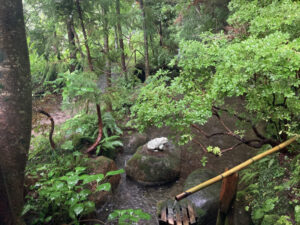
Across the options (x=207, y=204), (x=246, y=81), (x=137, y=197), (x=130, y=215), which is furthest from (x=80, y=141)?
(x=246, y=81)

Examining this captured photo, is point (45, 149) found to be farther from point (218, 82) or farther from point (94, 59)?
point (218, 82)

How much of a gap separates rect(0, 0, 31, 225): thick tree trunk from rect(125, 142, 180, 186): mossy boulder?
11.6 ft

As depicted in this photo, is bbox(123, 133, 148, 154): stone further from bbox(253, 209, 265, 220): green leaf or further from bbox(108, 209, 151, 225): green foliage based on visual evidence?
bbox(108, 209, 151, 225): green foliage

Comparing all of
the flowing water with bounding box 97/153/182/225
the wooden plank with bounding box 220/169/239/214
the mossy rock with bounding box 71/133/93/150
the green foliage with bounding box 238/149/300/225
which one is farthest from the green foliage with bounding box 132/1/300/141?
the mossy rock with bounding box 71/133/93/150

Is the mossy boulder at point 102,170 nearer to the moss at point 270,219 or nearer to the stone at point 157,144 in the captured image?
the stone at point 157,144

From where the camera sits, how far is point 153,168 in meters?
5.51

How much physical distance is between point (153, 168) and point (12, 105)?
160 inches

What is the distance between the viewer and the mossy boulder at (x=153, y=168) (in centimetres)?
546

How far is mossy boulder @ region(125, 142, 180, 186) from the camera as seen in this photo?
546 centimetres

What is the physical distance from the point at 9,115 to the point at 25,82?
37cm

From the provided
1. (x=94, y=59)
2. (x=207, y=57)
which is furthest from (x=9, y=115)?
(x=94, y=59)

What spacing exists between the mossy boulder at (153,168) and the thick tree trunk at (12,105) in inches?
139

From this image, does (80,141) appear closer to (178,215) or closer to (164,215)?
(164,215)

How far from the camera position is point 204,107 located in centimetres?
357
